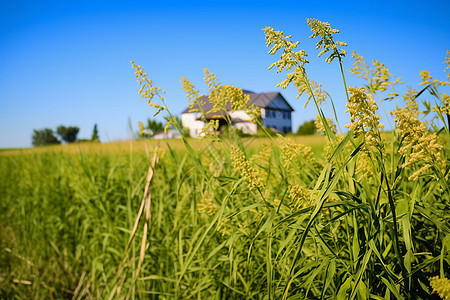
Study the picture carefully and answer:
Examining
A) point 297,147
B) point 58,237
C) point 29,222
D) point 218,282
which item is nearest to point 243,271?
point 218,282

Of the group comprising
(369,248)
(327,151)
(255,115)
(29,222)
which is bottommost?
(29,222)

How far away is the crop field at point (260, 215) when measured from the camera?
3.24 feet

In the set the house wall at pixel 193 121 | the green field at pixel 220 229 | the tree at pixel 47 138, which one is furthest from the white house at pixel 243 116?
the tree at pixel 47 138

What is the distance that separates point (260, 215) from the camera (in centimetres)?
155

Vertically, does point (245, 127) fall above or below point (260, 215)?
above

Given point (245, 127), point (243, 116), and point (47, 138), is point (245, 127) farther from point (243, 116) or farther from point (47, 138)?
point (47, 138)

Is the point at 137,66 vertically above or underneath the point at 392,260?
above

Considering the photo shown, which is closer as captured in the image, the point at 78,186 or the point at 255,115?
the point at 255,115

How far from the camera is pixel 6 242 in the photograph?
4.66 metres

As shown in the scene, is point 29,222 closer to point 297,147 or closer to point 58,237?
point 58,237

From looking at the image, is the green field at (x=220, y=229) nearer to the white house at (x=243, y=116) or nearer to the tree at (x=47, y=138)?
the white house at (x=243, y=116)

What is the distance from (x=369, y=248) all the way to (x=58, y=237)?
355cm

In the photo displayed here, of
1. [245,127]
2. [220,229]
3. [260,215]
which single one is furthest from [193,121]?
[260,215]

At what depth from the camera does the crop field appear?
99 cm
